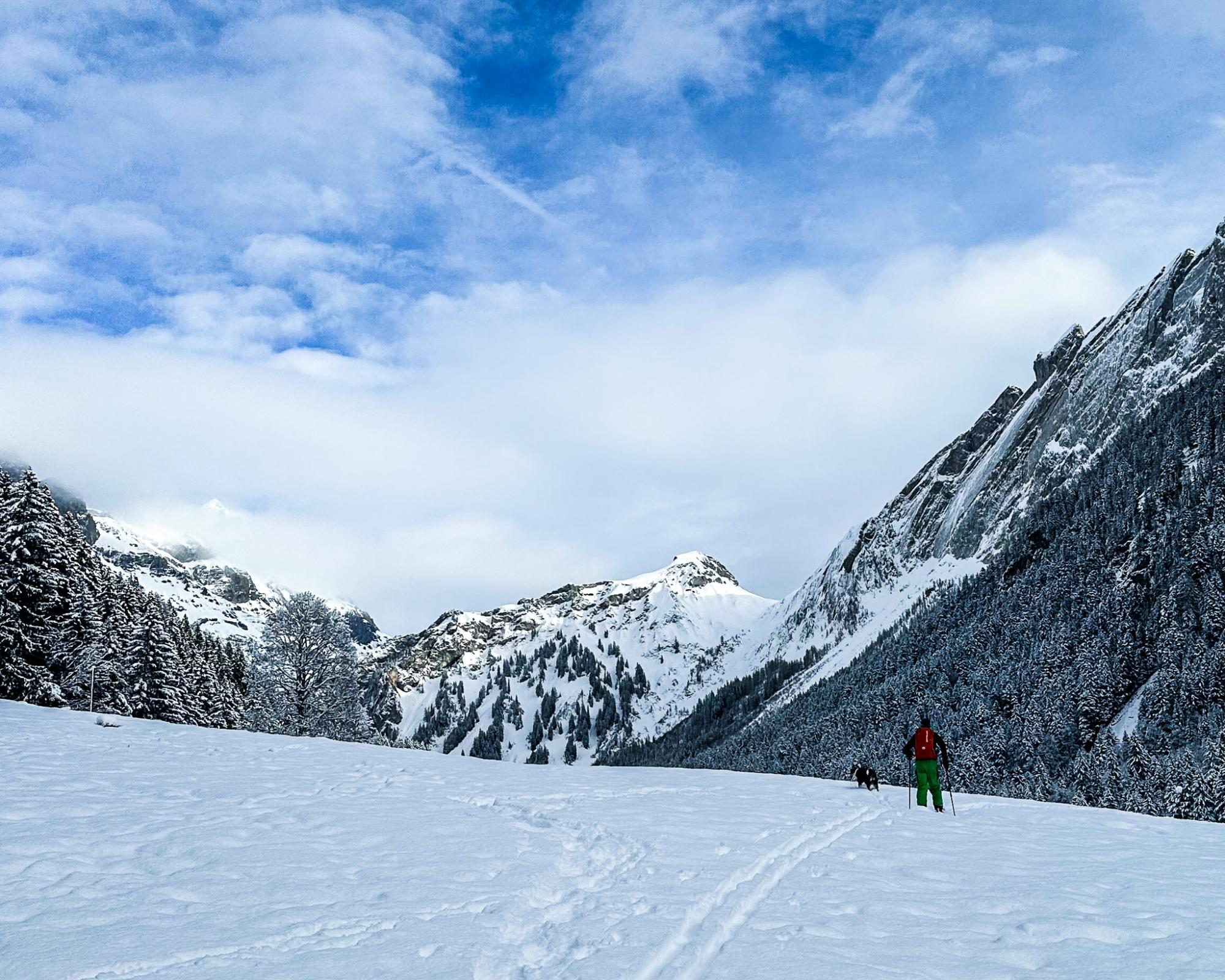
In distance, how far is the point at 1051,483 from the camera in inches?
7298

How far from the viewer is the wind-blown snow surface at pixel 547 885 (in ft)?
25.6

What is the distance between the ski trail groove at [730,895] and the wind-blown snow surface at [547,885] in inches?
1.8

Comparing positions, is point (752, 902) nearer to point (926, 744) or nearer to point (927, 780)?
point (926, 744)

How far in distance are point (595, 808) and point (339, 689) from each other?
37.7m

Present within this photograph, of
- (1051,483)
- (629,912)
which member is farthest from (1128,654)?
(629,912)

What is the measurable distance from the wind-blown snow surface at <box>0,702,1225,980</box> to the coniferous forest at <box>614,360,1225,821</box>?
62.3 m

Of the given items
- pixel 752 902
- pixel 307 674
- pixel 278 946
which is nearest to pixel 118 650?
pixel 307 674

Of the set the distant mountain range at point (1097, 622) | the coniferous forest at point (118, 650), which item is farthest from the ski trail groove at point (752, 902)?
the distant mountain range at point (1097, 622)

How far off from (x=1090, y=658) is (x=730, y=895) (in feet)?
376

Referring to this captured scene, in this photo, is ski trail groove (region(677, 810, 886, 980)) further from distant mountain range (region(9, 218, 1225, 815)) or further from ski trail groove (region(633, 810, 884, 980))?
distant mountain range (region(9, 218, 1225, 815))

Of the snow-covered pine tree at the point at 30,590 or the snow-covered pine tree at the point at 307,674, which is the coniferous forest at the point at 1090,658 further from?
the snow-covered pine tree at the point at 30,590

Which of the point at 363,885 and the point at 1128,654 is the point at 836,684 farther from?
the point at 363,885

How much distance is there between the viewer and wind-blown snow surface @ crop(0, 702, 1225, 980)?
779 centimetres

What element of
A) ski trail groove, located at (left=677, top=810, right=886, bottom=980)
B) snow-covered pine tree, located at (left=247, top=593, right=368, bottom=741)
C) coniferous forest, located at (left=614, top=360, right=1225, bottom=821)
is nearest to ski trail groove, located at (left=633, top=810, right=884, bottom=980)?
ski trail groove, located at (left=677, top=810, right=886, bottom=980)
